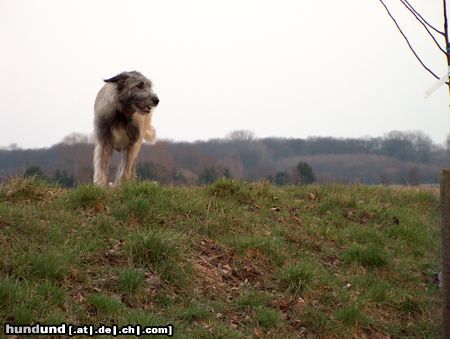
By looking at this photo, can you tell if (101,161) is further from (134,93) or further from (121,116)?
(134,93)

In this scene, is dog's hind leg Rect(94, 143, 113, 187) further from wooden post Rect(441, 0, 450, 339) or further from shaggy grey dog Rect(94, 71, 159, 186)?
wooden post Rect(441, 0, 450, 339)

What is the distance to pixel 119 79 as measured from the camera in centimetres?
990

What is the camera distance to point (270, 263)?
22.0 feet

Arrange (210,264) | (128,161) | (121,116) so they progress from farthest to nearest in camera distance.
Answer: (128,161), (121,116), (210,264)

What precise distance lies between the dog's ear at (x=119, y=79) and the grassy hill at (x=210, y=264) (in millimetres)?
2481

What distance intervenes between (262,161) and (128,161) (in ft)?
53.7

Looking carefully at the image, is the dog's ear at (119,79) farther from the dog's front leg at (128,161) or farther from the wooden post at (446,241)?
the wooden post at (446,241)

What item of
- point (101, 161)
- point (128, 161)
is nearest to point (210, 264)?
point (101, 161)

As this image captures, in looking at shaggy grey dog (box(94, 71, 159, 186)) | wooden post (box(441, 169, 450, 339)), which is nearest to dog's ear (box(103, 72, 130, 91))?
shaggy grey dog (box(94, 71, 159, 186))

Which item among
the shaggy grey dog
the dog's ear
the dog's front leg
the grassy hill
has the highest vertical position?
the dog's ear

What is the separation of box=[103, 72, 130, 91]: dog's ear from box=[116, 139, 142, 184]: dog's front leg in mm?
940

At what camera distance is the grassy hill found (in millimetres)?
5195

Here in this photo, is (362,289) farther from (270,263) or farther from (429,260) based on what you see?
(429,260)

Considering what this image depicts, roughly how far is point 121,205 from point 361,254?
2.92 meters
